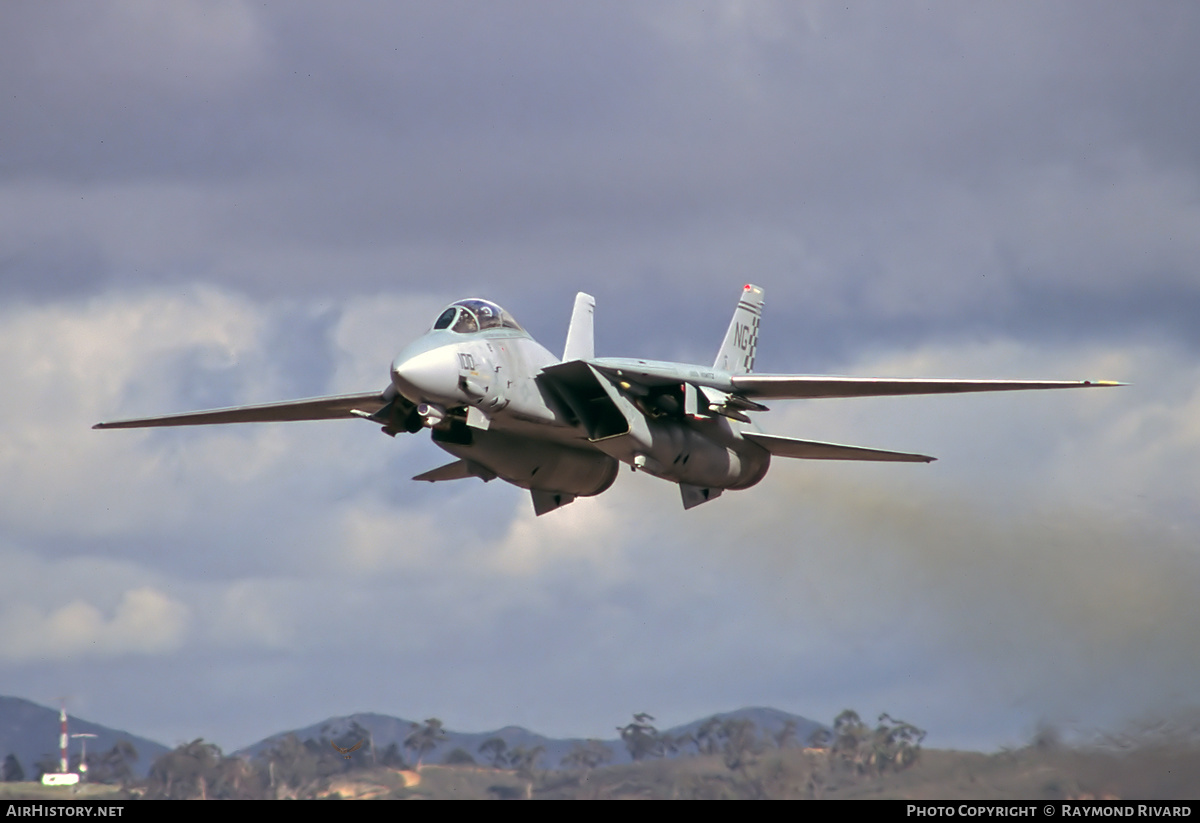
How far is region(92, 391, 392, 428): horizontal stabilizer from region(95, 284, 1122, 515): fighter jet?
41 millimetres

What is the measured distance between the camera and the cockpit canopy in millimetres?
29062

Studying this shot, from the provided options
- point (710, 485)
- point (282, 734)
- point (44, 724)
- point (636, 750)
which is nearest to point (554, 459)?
point (710, 485)

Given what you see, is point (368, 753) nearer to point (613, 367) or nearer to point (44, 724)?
point (613, 367)

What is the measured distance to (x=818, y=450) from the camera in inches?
1344

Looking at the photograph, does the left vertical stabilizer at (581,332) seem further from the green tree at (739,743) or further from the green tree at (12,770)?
the green tree at (12,770)

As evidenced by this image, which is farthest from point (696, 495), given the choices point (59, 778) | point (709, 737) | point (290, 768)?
point (59, 778)

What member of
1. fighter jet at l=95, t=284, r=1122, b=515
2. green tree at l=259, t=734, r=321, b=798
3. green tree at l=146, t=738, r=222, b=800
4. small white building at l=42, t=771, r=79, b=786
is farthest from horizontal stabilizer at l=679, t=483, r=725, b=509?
small white building at l=42, t=771, r=79, b=786

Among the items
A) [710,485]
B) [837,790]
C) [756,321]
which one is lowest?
[837,790]

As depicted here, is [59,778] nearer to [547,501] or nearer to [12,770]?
[12,770]

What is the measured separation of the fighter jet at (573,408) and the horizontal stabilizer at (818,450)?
0.04m

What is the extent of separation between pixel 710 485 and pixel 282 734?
10.3 meters

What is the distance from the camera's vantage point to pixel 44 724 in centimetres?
3975

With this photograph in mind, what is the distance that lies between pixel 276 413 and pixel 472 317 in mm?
6846

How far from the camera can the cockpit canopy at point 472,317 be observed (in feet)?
95.3
